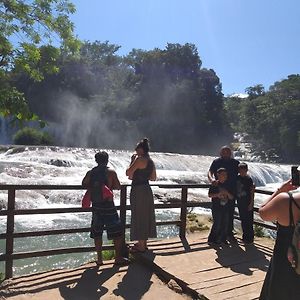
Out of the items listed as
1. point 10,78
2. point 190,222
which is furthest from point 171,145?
point 10,78

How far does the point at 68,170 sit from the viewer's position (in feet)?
66.0

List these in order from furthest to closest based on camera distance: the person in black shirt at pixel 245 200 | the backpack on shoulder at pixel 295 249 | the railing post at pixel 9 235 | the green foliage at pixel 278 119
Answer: the green foliage at pixel 278 119
the person in black shirt at pixel 245 200
the railing post at pixel 9 235
the backpack on shoulder at pixel 295 249

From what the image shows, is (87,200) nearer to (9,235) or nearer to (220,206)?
(9,235)

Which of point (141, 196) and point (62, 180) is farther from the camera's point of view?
point (62, 180)

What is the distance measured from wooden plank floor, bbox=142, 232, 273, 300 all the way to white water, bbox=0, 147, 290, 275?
2953 millimetres

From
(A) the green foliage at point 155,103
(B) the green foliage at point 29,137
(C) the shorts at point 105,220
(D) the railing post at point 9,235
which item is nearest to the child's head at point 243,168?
(C) the shorts at point 105,220

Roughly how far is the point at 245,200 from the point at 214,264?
1625mm

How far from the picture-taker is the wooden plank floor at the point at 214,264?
15.8ft

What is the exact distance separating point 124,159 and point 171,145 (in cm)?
2820

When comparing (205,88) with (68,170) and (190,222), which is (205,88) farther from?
(190,222)

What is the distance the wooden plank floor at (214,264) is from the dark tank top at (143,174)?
107 centimetres

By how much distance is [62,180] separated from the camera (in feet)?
58.9

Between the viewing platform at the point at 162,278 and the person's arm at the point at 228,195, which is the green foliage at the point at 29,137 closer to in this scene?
the person's arm at the point at 228,195

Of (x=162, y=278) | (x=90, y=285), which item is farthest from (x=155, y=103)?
(x=90, y=285)
